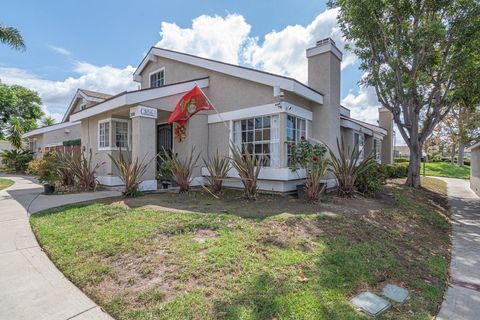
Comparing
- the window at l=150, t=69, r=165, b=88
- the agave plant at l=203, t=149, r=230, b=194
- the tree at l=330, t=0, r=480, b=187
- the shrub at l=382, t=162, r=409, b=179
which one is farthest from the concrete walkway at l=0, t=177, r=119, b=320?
the shrub at l=382, t=162, r=409, b=179

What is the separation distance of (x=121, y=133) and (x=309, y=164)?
8.24 metres

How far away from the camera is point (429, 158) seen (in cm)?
4844

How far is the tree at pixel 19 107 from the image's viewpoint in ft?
108

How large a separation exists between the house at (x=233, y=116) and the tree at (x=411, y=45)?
8.51ft

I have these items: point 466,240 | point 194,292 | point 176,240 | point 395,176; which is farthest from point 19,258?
point 395,176

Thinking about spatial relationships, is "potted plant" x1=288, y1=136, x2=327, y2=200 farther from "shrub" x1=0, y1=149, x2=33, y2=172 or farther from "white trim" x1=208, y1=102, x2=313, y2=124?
"shrub" x1=0, y1=149, x2=33, y2=172

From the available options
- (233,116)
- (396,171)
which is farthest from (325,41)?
(396,171)

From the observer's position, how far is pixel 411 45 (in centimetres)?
1161

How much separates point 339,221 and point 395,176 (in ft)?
54.1

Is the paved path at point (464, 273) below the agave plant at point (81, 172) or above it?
below

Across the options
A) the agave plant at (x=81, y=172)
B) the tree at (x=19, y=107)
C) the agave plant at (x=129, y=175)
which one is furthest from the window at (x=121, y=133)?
the tree at (x=19, y=107)

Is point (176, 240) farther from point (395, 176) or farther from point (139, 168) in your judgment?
point (395, 176)

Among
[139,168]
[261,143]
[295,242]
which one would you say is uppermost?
[261,143]

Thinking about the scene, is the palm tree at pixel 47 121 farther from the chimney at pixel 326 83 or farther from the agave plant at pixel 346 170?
the agave plant at pixel 346 170
